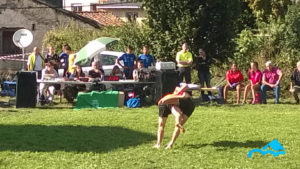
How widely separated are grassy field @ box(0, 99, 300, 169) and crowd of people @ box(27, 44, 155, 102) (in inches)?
67.7

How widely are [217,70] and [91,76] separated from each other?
7.62 metres

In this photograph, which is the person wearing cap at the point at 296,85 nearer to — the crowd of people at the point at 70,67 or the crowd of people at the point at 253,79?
the crowd of people at the point at 253,79

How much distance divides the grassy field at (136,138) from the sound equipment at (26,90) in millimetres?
437

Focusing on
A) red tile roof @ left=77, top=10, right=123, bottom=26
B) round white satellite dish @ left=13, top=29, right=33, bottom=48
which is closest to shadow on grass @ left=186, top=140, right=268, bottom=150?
round white satellite dish @ left=13, top=29, right=33, bottom=48

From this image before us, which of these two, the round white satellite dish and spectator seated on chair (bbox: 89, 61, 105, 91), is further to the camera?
the round white satellite dish

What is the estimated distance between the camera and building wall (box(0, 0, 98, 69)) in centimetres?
3681

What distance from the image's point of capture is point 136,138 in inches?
477

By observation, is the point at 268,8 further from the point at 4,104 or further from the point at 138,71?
the point at 4,104

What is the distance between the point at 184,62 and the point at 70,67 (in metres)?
3.69

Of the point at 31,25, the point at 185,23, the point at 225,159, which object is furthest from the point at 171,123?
the point at 31,25

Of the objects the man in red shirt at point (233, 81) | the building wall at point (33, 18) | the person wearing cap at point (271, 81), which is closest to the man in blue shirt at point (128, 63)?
the man in red shirt at point (233, 81)


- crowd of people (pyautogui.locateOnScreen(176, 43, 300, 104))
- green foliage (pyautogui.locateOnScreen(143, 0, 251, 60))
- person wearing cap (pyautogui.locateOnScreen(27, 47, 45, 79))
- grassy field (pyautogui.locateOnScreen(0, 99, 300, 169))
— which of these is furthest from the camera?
green foliage (pyautogui.locateOnScreen(143, 0, 251, 60))

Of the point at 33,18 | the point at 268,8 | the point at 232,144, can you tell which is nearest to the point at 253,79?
the point at 232,144

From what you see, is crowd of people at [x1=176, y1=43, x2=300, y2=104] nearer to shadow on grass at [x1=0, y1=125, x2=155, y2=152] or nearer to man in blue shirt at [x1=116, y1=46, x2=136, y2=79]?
man in blue shirt at [x1=116, y1=46, x2=136, y2=79]
